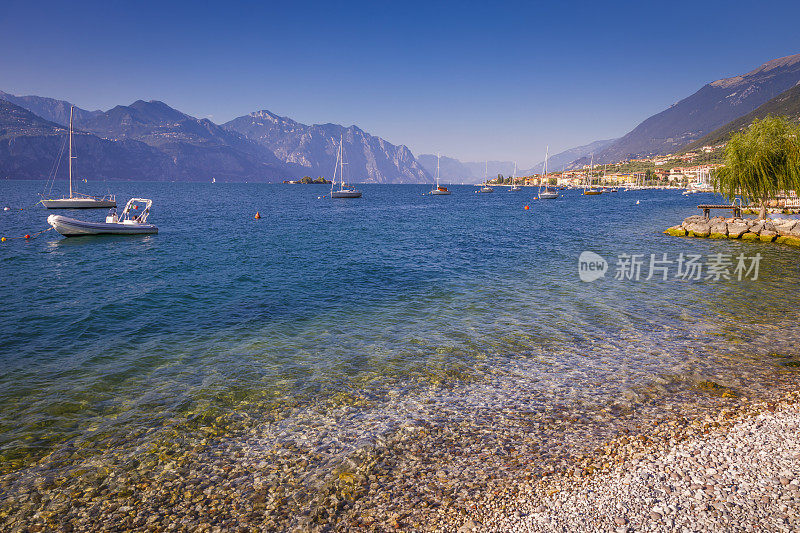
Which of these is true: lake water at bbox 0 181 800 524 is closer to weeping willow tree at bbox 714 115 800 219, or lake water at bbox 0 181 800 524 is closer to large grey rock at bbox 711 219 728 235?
large grey rock at bbox 711 219 728 235

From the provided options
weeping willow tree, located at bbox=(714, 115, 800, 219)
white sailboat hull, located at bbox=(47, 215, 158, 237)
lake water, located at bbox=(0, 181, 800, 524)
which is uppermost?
weeping willow tree, located at bbox=(714, 115, 800, 219)

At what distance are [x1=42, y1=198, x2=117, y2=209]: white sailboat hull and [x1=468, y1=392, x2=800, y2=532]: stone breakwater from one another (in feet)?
302

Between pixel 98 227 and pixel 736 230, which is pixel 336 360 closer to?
pixel 98 227

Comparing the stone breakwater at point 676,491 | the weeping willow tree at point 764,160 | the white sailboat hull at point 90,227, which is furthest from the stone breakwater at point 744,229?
the white sailboat hull at point 90,227

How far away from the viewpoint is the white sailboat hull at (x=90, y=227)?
40.2 m

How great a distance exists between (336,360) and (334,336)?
237 cm

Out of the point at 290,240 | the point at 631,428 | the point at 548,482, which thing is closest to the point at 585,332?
the point at 631,428

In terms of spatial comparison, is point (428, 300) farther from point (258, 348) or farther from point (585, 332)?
point (258, 348)

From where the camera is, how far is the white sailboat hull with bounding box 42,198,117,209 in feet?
240

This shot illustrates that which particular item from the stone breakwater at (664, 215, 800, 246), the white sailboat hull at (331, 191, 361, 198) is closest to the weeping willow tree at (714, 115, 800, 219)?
the stone breakwater at (664, 215, 800, 246)

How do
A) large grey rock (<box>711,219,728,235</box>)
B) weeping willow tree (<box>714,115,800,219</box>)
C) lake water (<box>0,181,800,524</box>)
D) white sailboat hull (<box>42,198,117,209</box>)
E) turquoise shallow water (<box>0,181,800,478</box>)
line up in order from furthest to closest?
white sailboat hull (<box>42,198,117,209</box>) → large grey rock (<box>711,219,728,235</box>) → weeping willow tree (<box>714,115,800,219</box>) → turquoise shallow water (<box>0,181,800,478</box>) → lake water (<box>0,181,800,524</box>)

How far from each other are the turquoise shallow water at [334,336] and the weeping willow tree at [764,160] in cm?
1465

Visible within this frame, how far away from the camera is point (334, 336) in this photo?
49.5ft

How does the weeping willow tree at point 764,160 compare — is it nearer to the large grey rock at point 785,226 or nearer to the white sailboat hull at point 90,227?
the large grey rock at point 785,226
